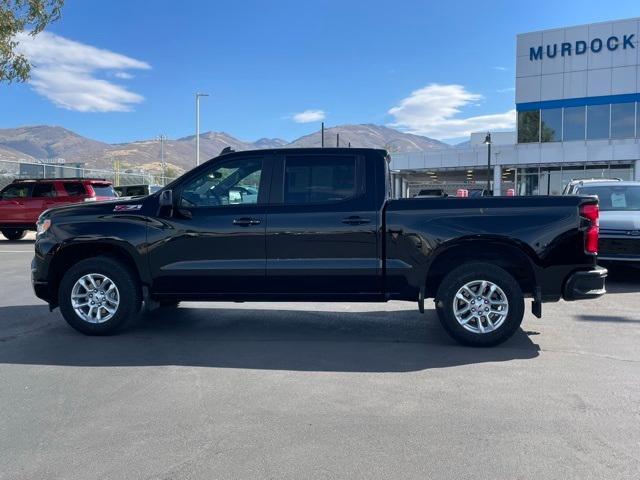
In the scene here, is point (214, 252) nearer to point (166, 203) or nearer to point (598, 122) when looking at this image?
point (166, 203)

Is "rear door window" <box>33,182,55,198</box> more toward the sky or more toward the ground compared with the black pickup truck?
more toward the sky

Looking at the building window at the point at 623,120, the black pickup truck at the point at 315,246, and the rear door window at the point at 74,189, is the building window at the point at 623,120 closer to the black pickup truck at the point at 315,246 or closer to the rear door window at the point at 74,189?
the rear door window at the point at 74,189

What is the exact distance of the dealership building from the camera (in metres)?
33.7

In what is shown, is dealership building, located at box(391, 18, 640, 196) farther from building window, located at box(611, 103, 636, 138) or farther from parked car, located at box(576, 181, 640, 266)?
parked car, located at box(576, 181, 640, 266)

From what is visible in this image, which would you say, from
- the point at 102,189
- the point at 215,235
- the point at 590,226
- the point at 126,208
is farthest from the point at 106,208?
the point at 102,189

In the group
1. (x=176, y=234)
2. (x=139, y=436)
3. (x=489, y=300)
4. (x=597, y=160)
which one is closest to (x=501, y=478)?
(x=139, y=436)

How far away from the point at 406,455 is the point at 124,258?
423 centimetres

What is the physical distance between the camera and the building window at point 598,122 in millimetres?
34125

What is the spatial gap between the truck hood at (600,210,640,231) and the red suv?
589 inches

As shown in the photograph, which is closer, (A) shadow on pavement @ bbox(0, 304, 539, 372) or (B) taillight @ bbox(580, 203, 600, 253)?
(A) shadow on pavement @ bbox(0, 304, 539, 372)

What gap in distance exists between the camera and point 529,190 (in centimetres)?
3688

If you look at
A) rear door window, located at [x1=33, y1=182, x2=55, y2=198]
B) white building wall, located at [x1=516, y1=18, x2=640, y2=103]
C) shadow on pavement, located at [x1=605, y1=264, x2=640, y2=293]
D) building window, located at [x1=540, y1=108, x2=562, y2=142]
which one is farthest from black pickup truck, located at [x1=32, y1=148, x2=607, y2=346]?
white building wall, located at [x1=516, y1=18, x2=640, y2=103]

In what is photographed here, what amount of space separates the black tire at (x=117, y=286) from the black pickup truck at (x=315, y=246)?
0.04 ft

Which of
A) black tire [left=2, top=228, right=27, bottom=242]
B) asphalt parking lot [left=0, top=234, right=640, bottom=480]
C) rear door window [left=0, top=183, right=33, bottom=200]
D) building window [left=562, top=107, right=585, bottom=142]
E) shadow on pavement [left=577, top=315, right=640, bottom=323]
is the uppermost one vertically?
building window [left=562, top=107, right=585, bottom=142]
